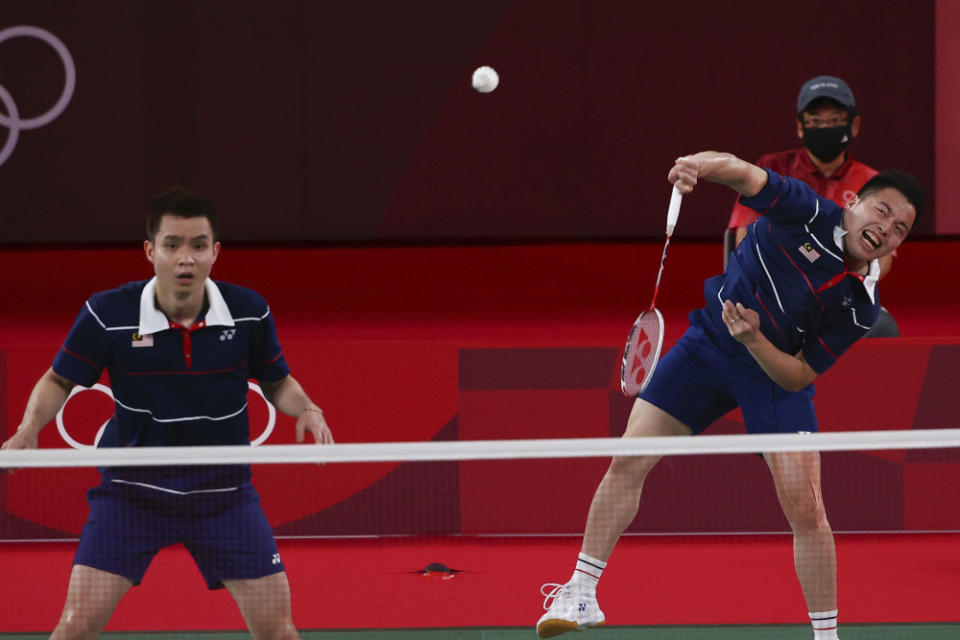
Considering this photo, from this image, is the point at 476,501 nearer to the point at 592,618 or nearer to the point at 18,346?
the point at 592,618

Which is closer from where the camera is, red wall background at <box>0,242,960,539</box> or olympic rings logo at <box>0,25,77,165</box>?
red wall background at <box>0,242,960,539</box>

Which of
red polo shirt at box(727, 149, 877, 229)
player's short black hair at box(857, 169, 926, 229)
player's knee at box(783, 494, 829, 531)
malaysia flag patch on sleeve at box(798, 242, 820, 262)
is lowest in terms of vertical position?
player's knee at box(783, 494, 829, 531)

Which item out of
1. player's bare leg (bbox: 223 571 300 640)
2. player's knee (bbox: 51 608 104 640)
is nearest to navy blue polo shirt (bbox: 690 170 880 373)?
player's bare leg (bbox: 223 571 300 640)

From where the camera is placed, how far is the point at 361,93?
745 cm

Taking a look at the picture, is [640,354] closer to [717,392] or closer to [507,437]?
[717,392]

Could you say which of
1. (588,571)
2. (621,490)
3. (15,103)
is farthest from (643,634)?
(15,103)

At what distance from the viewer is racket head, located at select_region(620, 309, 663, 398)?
4.11 meters

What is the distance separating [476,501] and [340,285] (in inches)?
93.9

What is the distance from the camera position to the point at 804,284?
3.84 metres

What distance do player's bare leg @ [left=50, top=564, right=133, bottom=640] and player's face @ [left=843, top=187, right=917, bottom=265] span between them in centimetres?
208

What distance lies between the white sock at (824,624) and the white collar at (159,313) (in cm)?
182

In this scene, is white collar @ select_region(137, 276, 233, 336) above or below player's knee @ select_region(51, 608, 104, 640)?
above

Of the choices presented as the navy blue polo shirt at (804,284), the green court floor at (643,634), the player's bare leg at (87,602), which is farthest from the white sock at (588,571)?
the player's bare leg at (87,602)

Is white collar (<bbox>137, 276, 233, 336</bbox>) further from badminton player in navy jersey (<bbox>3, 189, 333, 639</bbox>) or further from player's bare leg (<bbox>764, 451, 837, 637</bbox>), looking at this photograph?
player's bare leg (<bbox>764, 451, 837, 637</bbox>)
